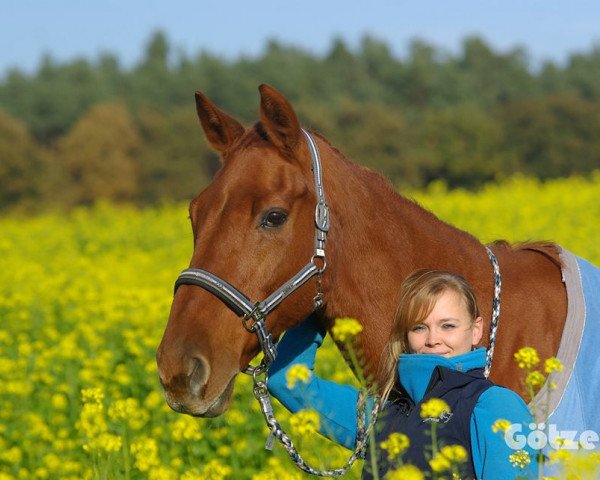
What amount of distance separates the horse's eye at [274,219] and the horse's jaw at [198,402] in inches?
19.6

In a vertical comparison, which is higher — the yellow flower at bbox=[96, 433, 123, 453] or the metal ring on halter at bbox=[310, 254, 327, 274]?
the metal ring on halter at bbox=[310, 254, 327, 274]

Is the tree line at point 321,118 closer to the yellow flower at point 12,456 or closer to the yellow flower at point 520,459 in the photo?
the yellow flower at point 12,456

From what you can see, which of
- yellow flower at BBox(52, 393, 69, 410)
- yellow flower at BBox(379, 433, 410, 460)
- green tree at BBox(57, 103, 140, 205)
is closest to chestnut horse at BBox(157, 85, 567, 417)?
yellow flower at BBox(379, 433, 410, 460)

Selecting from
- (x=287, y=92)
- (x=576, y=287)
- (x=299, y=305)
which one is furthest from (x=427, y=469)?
(x=287, y=92)

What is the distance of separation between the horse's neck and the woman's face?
1.29ft

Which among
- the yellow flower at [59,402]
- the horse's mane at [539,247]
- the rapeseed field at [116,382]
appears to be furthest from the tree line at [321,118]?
the horse's mane at [539,247]

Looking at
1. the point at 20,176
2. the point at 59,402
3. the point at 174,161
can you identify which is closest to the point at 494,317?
the point at 59,402

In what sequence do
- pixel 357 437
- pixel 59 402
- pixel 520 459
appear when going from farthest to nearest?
pixel 59 402 → pixel 357 437 → pixel 520 459

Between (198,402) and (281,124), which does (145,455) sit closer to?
(198,402)

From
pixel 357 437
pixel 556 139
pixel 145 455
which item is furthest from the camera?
pixel 556 139

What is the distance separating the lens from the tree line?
4384 centimetres

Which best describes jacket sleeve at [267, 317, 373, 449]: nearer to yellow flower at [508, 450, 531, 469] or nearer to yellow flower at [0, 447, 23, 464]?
yellow flower at [508, 450, 531, 469]

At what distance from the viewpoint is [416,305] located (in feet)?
10.2

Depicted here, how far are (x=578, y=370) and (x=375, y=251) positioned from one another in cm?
81
